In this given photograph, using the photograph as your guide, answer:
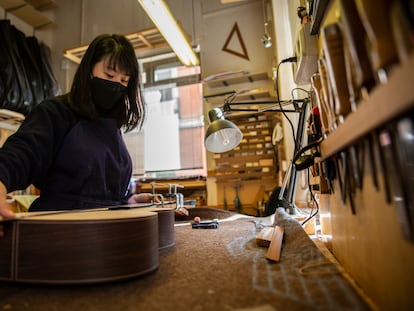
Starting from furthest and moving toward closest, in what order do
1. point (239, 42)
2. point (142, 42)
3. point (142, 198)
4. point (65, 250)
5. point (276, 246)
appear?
point (142, 42) → point (239, 42) → point (142, 198) → point (276, 246) → point (65, 250)

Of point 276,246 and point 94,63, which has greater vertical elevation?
point 94,63

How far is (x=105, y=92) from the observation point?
1.04m

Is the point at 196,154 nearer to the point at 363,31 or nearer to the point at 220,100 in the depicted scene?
the point at 220,100

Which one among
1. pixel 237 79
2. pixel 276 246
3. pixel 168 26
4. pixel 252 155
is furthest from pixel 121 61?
pixel 237 79

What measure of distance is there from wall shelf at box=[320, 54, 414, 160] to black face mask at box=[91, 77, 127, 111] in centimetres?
87

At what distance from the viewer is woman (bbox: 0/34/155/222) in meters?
0.88

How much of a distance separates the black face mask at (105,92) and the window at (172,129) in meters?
2.46

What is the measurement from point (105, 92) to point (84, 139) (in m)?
0.20

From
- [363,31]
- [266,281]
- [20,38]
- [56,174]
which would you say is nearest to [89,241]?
[266,281]

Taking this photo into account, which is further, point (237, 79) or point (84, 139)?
Answer: point (237, 79)

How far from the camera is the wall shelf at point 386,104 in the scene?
0.87 feet

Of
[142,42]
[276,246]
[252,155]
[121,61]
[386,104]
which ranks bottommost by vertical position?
[276,246]

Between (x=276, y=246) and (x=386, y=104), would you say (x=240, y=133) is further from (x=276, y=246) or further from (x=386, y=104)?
(x=386, y=104)

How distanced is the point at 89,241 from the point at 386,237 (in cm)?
54
